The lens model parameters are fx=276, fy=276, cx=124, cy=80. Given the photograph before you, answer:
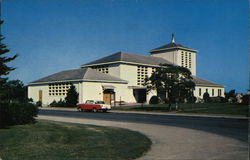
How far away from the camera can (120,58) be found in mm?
49875

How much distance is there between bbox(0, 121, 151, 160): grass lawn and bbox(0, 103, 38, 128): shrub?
2898mm

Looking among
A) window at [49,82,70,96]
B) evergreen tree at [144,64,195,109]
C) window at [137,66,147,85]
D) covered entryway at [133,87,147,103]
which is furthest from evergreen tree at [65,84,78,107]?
evergreen tree at [144,64,195,109]

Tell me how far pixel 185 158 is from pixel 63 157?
11.1 ft

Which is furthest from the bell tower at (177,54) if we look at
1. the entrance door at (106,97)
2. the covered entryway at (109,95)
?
the entrance door at (106,97)

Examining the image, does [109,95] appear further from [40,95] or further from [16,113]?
[16,113]

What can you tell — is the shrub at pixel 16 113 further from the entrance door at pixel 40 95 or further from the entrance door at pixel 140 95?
the entrance door at pixel 140 95

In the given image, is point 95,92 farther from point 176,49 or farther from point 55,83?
point 176,49

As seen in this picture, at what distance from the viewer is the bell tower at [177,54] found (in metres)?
61.8

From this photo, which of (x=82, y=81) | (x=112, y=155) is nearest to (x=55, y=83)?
(x=82, y=81)

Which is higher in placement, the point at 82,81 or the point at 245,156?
the point at 82,81

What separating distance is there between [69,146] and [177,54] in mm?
54549

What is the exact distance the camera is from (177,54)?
202 ft

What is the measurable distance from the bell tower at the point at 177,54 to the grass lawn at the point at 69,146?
169 ft

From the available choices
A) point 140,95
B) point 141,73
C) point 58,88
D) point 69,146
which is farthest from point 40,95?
point 69,146
